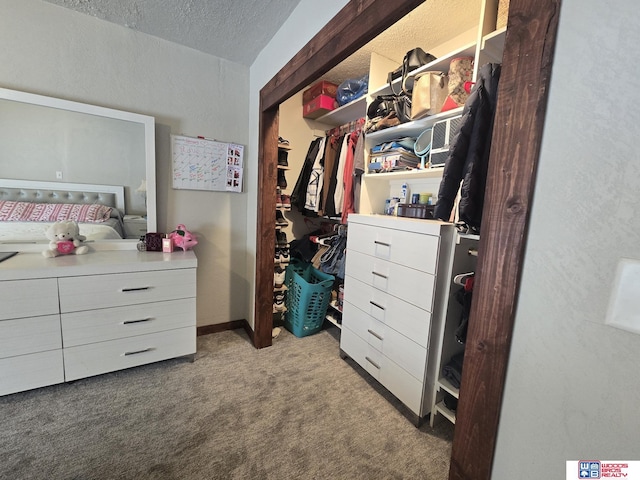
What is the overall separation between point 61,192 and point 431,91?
228 cm

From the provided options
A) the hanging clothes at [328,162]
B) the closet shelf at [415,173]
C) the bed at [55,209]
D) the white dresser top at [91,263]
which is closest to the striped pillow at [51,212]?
the bed at [55,209]

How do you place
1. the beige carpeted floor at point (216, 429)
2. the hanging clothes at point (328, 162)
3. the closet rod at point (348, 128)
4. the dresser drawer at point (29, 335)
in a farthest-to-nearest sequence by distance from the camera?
the hanging clothes at point (328, 162), the closet rod at point (348, 128), the dresser drawer at point (29, 335), the beige carpeted floor at point (216, 429)

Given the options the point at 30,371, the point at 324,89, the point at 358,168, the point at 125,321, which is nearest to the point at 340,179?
the point at 358,168

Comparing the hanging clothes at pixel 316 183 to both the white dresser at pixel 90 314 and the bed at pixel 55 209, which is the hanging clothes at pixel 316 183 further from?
the bed at pixel 55 209

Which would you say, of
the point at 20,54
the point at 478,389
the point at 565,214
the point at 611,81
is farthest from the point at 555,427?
the point at 20,54

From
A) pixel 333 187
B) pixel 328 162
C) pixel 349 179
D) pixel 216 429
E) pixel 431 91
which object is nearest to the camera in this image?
pixel 216 429

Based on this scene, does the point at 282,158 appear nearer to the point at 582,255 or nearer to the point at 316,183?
the point at 316,183

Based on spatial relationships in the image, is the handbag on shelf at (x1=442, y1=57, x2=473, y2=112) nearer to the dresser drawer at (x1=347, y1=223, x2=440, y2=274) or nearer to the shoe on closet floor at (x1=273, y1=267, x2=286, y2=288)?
the dresser drawer at (x1=347, y1=223, x2=440, y2=274)

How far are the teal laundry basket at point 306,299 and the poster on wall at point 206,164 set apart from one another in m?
0.90

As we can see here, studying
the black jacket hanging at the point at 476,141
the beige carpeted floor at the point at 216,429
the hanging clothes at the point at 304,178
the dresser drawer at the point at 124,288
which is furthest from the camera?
the hanging clothes at the point at 304,178

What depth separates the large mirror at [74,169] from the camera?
1529 millimetres

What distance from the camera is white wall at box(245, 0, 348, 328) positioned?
1.21 m

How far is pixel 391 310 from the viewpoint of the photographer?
4.92ft

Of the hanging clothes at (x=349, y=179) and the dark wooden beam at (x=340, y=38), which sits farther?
the hanging clothes at (x=349, y=179)
